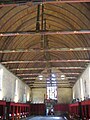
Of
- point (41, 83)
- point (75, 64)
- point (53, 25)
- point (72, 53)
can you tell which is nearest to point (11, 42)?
point (53, 25)

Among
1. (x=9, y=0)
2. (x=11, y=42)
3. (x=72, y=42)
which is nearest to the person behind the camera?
(x=9, y=0)

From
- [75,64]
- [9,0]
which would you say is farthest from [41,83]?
[9,0]

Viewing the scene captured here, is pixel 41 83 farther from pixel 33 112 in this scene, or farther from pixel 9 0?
pixel 9 0

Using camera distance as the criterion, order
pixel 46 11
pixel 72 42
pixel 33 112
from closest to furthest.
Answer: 1. pixel 46 11
2. pixel 72 42
3. pixel 33 112

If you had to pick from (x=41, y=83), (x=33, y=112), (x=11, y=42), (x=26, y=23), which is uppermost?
(x=26, y=23)

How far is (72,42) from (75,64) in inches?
234

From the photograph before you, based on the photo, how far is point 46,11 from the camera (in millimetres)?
17328

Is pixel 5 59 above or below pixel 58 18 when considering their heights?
below

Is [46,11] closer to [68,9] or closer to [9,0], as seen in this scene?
[68,9]

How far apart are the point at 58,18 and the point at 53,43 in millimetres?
6339

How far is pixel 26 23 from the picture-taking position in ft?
60.0

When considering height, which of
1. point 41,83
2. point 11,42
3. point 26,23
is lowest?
point 41,83

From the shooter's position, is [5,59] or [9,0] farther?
[5,59]

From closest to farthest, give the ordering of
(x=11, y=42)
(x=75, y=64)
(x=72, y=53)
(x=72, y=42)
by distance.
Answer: (x=11, y=42)
(x=72, y=42)
(x=72, y=53)
(x=75, y=64)
